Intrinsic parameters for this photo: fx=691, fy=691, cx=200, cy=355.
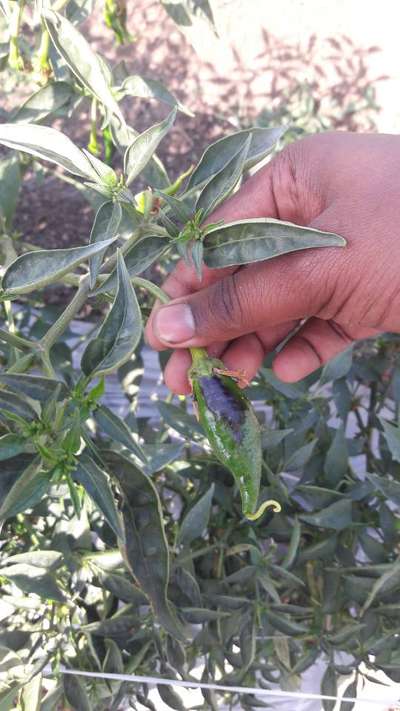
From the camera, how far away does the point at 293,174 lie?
100cm

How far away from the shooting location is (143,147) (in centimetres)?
78

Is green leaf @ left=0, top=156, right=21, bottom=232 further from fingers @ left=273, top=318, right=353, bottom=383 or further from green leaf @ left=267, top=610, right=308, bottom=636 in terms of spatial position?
green leaf @ left=267, top=610, right=308, bottom=636

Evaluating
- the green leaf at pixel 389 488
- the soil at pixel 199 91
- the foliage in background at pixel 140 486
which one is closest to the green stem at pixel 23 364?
the foliage in background at pixel 140 486

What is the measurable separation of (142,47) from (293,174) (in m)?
1.65

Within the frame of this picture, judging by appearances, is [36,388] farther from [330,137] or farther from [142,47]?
[142,47]

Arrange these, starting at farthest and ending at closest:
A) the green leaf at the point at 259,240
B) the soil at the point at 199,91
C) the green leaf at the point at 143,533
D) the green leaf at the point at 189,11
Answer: the soil at the point at 199,91 → the green leaf at the point at 189,11 → the green leaf at the point at 143,533 → the green leaf at the point at 259,240

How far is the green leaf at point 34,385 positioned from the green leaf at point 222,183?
10.1 inches

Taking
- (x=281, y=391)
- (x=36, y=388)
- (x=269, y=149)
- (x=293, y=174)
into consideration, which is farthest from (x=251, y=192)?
(x=36, y=388)

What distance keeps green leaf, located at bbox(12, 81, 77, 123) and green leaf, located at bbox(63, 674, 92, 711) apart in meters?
0.87

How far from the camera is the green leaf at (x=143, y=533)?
827mm

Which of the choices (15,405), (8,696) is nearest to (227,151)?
(15,405)

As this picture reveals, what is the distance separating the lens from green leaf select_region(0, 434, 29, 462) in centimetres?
76

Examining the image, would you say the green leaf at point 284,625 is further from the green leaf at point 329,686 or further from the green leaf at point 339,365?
the green leaf at point 339,365

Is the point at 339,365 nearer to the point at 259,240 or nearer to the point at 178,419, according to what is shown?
the point at 178,419
